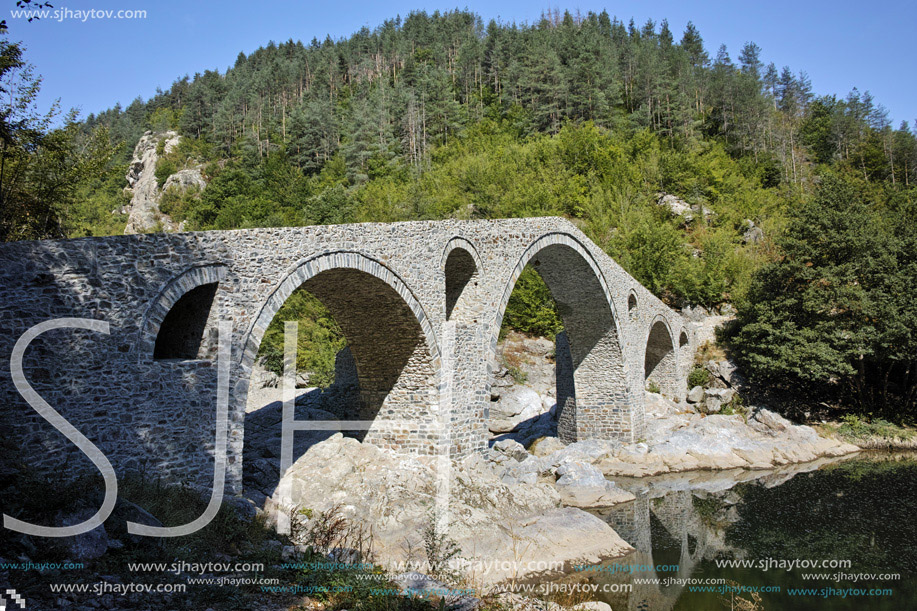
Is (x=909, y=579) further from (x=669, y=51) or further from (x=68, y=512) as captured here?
(x=669, y=51)

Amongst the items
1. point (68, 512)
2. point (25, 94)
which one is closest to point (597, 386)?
point (68, 512)

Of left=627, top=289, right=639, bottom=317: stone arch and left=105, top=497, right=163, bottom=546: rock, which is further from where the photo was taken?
left=627, top=289, right=639, bottom=317: stone arch

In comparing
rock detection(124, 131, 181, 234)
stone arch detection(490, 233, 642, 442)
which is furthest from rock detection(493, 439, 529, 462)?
rock detection(124, 131, 181, 234)

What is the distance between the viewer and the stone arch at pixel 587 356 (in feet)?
59.0

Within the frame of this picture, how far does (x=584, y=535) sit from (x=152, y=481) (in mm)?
7262

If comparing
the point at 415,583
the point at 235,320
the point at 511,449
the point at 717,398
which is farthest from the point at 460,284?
the point at 717,398

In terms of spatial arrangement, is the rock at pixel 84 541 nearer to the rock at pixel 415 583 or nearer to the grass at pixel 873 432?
the rock at pixel 415 583

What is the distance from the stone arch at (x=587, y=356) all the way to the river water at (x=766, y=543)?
A: 8.85ft

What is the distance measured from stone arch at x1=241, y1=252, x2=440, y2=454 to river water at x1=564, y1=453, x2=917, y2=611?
467 cm

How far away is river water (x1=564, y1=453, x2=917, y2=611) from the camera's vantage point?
8766mm

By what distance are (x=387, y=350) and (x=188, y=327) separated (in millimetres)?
4487

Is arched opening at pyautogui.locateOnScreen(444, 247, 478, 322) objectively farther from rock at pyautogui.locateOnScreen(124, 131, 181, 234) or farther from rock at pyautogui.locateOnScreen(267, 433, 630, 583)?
rock at pyautogui.locateOnScreen(124, 131, 181, 234)

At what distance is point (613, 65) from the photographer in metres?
51.2

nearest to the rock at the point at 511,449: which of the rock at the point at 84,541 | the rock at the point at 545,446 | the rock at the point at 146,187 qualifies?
the rock at the point at 545,446
